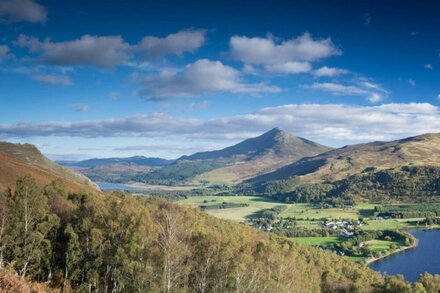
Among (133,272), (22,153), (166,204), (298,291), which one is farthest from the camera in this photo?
(22,153)

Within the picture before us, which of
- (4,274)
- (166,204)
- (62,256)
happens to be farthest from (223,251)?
(166,204)

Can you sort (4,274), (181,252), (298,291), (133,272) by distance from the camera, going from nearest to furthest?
(4,274), (181,252), (133,272), (298,291)

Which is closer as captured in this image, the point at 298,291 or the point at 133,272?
the point at 133,272

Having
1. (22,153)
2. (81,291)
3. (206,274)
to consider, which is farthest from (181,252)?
(22,153)

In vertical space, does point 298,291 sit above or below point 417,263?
above

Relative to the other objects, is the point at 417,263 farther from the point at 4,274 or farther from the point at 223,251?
the point at 4,274

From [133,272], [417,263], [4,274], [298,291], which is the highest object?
[4,274]

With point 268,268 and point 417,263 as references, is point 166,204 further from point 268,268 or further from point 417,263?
point 417,263

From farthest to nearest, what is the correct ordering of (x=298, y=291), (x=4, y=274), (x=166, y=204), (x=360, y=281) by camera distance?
1. (x=166, y=204)
2. (x=360, y=281)
3. (x=298, y=291)
4. (x=4, y=274)

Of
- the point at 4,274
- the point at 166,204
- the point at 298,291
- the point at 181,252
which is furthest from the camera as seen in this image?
the point at 166,204
